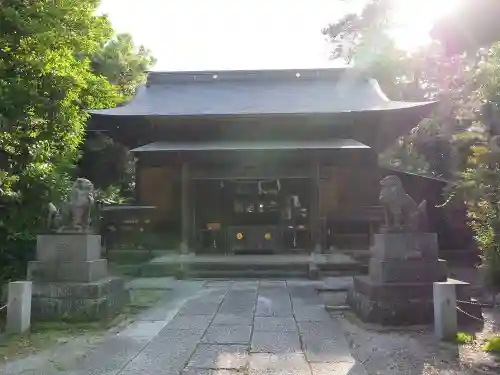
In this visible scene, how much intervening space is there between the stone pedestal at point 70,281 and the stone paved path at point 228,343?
74cm

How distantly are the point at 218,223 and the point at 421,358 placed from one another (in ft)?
33.4

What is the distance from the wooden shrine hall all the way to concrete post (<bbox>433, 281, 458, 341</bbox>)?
6.70 metres

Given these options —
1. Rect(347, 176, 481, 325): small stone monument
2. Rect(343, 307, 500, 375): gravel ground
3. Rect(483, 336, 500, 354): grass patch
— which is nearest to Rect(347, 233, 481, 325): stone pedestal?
Rect(347, 176, 481, 325): small stone monument

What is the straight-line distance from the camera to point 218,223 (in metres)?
14.6

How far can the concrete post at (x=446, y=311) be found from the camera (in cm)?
551

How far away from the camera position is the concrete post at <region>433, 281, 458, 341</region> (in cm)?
551

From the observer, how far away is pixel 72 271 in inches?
268

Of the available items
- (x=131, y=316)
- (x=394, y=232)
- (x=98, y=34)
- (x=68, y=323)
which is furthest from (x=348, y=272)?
(x=98, y=34)

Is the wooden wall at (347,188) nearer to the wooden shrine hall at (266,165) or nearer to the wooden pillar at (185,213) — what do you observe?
the wooden shrine hall at (266,165)

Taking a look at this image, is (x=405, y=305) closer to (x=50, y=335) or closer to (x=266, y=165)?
(x=50, y=335)

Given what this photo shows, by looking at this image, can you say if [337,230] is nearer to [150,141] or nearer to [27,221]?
[150,141]

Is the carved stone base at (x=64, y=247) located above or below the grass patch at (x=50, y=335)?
above

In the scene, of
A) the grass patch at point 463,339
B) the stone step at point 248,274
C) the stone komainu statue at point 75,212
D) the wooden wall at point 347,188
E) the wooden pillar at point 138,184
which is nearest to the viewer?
the grass patch at point 463,339

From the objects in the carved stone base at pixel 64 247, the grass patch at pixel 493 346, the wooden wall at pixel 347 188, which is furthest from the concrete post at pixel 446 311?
the wooden wall at pixel 347 188
